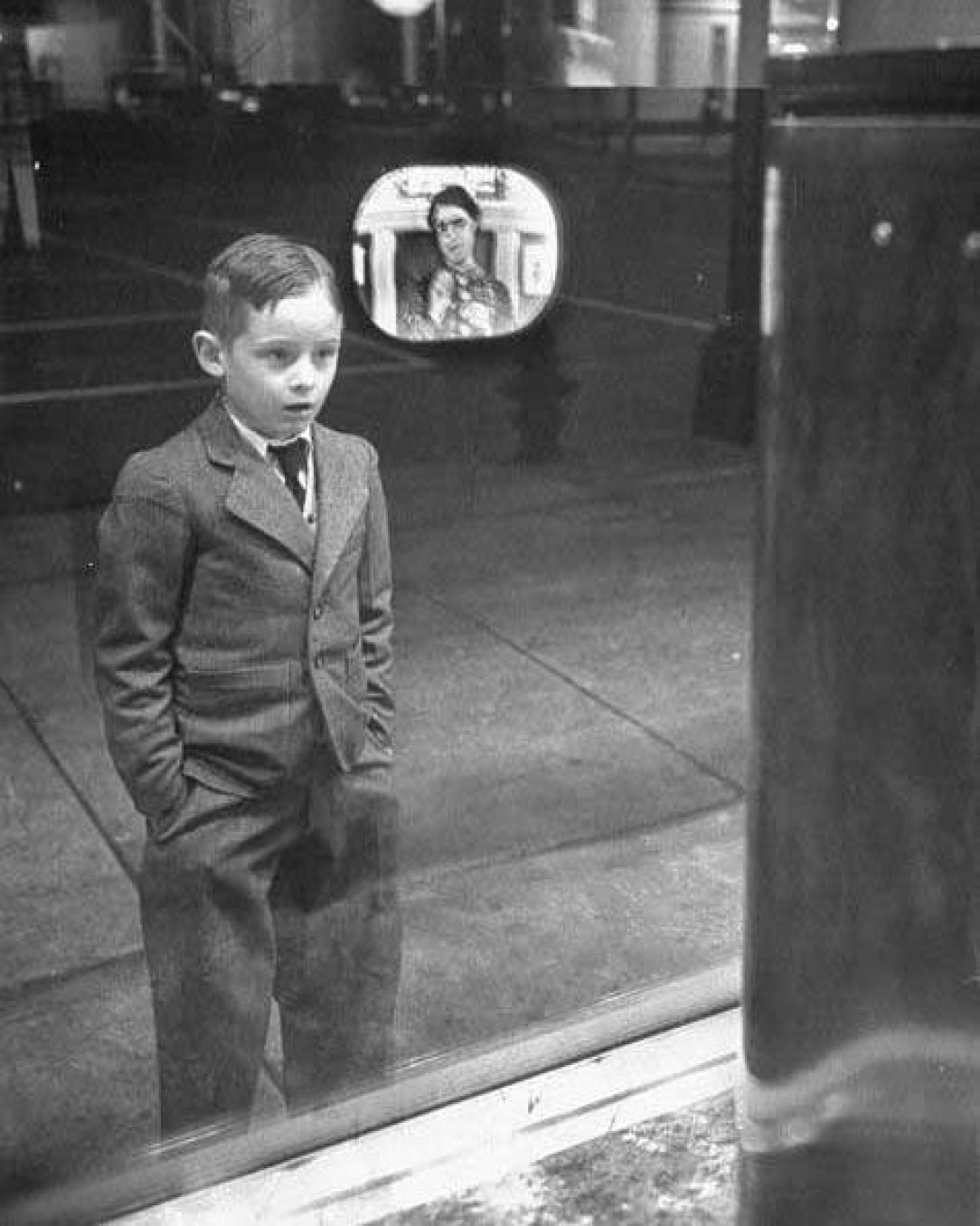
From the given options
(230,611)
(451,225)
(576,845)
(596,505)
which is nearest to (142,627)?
(230,611)

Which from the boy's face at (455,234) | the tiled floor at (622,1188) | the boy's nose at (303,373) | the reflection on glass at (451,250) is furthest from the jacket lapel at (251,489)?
the tiled floor at (622,1188)

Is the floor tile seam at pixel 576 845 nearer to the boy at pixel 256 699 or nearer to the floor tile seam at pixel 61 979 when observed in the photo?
the boy at pixel 256 699

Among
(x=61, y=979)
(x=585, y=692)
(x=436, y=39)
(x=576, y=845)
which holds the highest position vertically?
(x=436, y=39)

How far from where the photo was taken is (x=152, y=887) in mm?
2459

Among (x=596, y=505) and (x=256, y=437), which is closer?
(x=256, y=437)

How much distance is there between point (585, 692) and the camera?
132 inches

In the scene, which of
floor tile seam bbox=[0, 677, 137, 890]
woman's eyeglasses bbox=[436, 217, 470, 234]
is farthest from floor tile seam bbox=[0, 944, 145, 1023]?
woman's eyeglasses bbox=[436, 217, 470, 234]

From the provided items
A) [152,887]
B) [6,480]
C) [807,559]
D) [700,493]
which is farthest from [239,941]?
[807,559]

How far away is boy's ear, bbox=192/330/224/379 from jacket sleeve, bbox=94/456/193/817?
0.15 metres

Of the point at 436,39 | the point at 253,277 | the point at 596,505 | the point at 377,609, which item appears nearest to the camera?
the point at 253,277

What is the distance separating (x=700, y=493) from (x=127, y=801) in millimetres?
1361

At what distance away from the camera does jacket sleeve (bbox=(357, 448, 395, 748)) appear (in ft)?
7.95

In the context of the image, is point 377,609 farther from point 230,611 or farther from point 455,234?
point 455,234

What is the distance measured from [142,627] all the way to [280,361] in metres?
0.40
